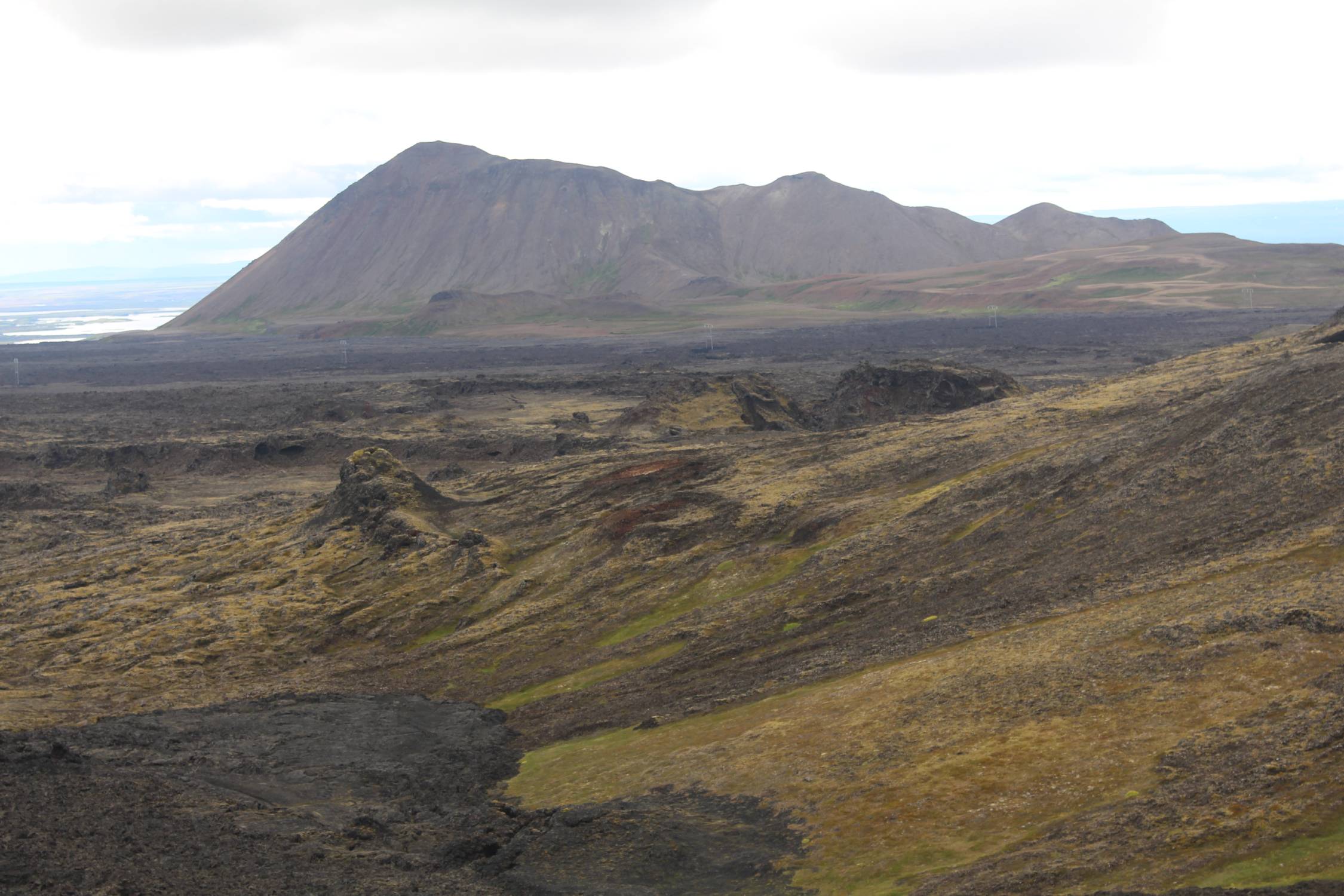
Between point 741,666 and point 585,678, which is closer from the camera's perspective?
point 741,666

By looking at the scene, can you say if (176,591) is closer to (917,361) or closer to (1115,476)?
(1115,476)

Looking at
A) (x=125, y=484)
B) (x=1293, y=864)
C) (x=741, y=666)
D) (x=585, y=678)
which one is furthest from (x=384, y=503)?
(x=1293, y=864)

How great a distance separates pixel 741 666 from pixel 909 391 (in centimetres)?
7114

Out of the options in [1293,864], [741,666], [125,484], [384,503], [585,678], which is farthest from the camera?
[125,484]

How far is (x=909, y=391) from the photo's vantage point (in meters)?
110

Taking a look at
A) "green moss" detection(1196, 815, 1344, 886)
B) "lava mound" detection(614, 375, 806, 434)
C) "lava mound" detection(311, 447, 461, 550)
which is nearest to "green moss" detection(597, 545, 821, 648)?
"lava mound" detection(311, 447, 461, 550)

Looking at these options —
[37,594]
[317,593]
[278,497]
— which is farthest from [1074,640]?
[278,497]

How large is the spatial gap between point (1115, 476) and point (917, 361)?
62355mm

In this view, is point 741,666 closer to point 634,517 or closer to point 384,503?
point 634,517

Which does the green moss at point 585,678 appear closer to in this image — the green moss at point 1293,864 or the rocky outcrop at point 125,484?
the green moss at point 1293,864

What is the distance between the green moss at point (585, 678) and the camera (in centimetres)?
4503

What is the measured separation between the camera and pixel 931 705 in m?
32.7

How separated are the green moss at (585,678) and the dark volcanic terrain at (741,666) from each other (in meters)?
0.26

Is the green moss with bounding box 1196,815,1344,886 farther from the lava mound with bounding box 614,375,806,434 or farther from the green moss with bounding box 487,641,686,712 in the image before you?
the lava mound with bounding box 614,375,806,434
